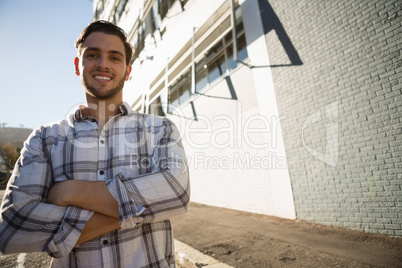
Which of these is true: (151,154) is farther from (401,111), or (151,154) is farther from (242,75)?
(242,75)

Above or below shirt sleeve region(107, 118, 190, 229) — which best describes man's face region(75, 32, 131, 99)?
above

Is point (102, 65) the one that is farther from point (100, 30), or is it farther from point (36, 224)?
point (36, 224)

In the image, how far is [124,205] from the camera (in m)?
1.11

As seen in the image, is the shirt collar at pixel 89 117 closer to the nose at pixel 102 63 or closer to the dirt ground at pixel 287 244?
the nose at pixel 102 63

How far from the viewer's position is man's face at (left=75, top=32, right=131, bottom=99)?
1.51 metres

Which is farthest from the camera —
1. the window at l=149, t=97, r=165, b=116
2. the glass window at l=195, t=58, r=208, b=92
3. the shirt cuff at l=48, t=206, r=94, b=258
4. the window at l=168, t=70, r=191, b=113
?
the window at l=149, t=97, r=165, b=116

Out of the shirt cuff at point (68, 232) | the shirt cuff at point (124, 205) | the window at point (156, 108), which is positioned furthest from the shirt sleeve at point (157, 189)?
the window at point (156, 108)

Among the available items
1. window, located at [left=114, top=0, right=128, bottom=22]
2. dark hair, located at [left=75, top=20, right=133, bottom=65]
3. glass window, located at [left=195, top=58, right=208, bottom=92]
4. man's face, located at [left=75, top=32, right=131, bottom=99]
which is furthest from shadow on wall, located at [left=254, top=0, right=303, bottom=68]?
window, located at [left=114, top=0, right=128, bottom=22]

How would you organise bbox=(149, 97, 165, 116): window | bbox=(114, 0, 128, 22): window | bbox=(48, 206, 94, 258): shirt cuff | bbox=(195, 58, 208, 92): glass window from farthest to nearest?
bbox=(114, 0, 128, 22): window → bbox=(149, 97, 165, 116): window → bbox=(195, 58, 208, 92): glass window → bbox=(48, 206, 94, 258): shirt cuff

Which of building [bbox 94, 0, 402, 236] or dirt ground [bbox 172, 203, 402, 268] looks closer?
dirt ground [bbox 172, 203, 402, 268]

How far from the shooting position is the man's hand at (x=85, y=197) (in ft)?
3.64

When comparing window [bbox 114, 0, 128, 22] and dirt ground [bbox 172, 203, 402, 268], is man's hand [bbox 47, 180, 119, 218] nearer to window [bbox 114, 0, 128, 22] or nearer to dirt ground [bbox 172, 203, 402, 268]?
dirt ground [bbox 172, 203, 402, 268]

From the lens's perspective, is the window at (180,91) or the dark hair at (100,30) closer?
the dark hair at (100,30)

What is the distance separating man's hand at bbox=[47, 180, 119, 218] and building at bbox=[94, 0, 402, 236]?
15.8 ft
